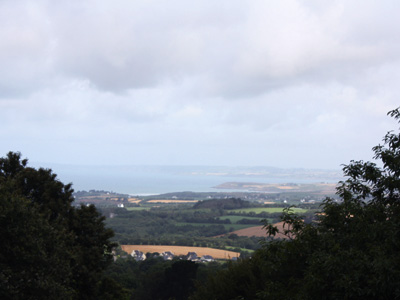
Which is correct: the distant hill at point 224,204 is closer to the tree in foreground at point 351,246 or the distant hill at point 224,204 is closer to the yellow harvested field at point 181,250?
the yellow harvested field at point 181,250

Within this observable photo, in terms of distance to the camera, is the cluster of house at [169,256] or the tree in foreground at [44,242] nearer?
the tree in foreground at [44,242]

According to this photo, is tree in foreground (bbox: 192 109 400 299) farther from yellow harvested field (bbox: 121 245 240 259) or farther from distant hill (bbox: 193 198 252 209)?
distant hill (bbox: 193 198 252 209)

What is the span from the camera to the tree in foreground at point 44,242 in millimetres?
15117

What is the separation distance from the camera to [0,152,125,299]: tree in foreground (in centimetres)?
1512

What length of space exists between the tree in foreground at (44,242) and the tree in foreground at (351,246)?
26.4ft

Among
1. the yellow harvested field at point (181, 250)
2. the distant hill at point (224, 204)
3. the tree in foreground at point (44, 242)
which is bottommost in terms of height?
the yellow harvested field at point (181, 250)

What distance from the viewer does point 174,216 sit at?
115 metres

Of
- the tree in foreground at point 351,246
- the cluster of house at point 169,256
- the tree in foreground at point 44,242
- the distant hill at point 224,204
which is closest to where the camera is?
the tree in foreground at point 351,246

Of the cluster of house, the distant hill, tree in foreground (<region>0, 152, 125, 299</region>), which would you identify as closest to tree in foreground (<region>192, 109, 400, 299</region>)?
tree in foreground (<region>0, 152, 125, 299</region>)

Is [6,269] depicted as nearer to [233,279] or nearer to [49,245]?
[49,245]

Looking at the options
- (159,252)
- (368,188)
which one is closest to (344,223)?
(368,188)

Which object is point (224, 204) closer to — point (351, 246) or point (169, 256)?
point (169, 256)

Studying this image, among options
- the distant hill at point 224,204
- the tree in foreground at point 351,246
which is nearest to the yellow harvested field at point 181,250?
the distant hill at point 224,204

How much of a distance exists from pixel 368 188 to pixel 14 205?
11619 mm
